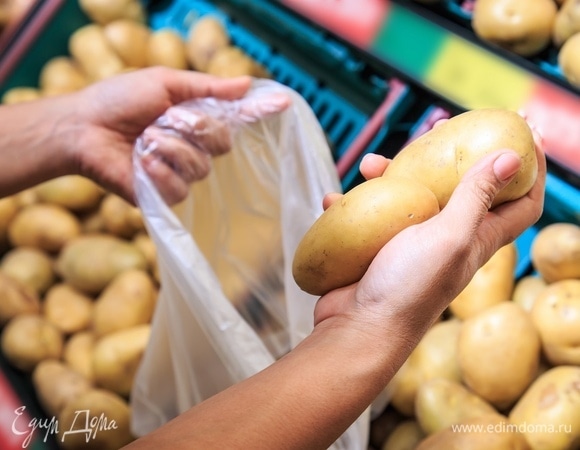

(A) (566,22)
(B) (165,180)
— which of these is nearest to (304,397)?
(B) (165,180)

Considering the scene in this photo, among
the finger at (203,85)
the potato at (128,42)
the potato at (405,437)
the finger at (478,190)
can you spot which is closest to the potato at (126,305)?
the finger at (203,85)

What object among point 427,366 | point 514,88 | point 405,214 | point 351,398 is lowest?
point 427,366

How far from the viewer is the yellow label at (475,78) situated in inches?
34.5

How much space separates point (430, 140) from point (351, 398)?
27 centimetres

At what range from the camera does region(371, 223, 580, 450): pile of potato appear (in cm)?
76

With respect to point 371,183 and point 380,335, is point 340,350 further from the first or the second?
point 371,183

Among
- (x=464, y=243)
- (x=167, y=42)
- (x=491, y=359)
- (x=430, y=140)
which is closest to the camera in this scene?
(x=464, y=243)

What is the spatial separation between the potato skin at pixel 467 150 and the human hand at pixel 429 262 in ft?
0.16

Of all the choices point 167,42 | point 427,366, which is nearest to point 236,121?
point 427,366

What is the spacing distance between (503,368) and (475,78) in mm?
402

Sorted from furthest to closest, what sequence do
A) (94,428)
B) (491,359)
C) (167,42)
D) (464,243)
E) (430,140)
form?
(167,42) → (94,428) → (491,359) → (430,140) → (464,243)

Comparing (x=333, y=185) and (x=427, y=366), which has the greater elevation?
(x=333, y=185)

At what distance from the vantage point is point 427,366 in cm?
90

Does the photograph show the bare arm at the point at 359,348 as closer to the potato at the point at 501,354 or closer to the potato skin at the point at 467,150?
the potato skin at the point at 467,150
